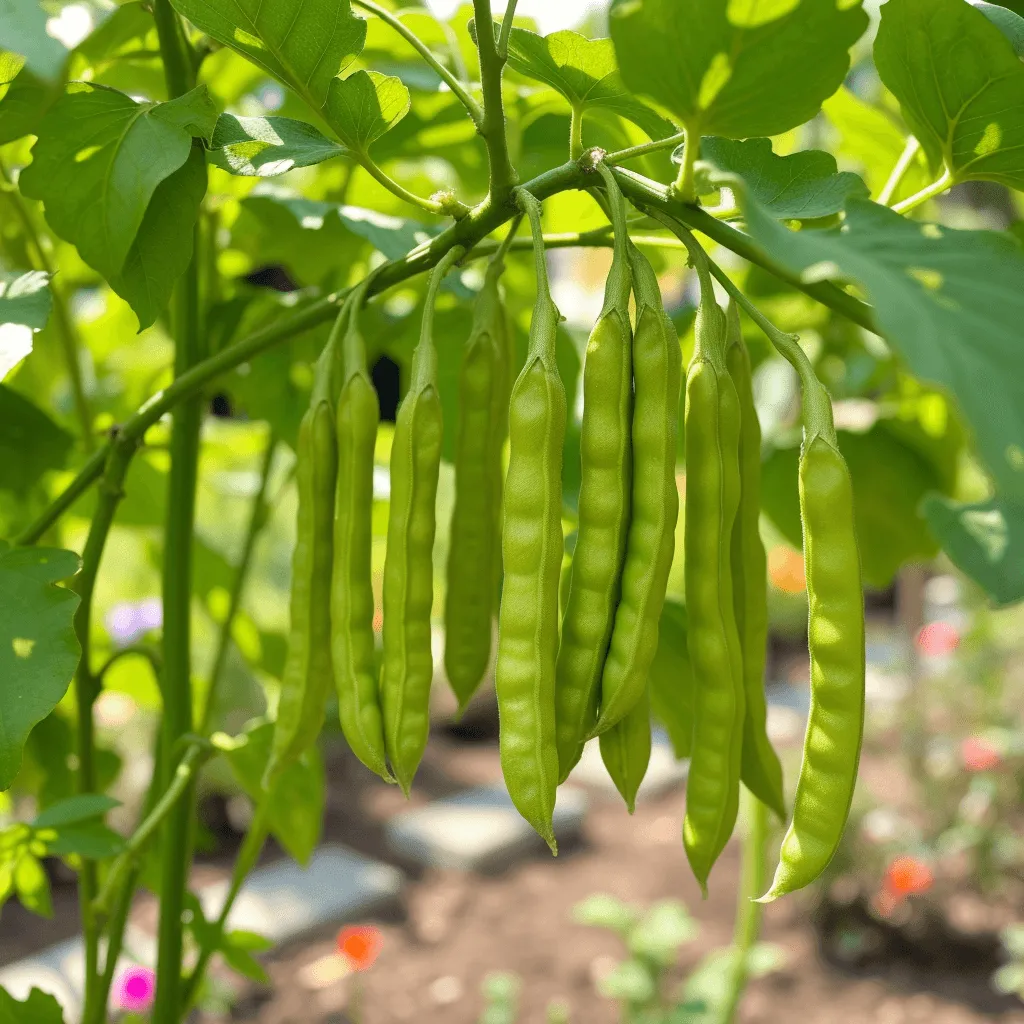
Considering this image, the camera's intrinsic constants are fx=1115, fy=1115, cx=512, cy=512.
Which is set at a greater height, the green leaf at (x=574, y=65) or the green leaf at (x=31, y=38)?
the green leaf at (x=574, y=65)

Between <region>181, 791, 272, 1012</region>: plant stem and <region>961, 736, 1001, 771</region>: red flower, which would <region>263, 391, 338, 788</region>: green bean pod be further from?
<region>961, 736, 1001, 771</region>: red flower

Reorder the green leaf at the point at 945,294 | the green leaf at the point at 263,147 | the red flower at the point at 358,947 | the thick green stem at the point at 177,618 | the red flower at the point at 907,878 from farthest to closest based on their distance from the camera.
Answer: the red flower at the point at 907,878
the red flower at the point at 358,947
the thick green stem at the point at 177,618
the green leaf at the point at 263,147
the green leaf at the point at 945,294

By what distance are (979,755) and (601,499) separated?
235 centimetres

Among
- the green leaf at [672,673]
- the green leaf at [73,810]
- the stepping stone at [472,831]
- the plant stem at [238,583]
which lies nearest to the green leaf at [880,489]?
the green leaf at [672,673]

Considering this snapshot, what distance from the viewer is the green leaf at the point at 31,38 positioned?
15.3 inches

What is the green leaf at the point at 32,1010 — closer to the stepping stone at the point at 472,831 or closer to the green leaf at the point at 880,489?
the green leaf at the point at 880,489

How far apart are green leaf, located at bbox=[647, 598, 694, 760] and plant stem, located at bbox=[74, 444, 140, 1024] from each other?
1.43 feet

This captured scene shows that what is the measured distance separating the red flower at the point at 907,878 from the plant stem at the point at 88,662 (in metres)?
1.87

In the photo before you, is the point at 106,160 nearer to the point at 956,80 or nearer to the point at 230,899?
the point at 956,80

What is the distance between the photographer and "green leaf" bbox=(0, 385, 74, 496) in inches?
36.2

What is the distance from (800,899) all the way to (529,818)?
7.60 feet

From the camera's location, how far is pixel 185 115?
1.96 ft

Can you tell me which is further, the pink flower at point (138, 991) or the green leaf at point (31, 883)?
the pink flower at point (138, 991)

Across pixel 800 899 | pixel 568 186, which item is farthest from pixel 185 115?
pixel 800 899
